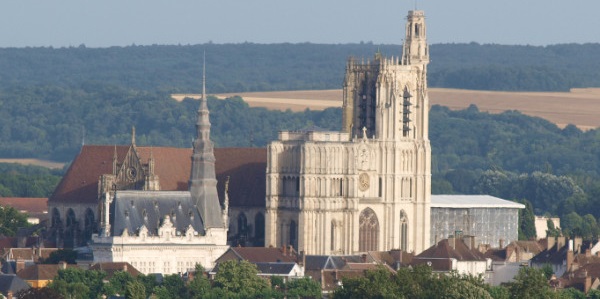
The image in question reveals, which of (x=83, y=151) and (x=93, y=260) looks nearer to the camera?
(x=93, y=260)

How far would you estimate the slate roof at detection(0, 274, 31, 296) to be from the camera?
3777 inches

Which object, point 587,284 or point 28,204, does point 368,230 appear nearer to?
point 587,284

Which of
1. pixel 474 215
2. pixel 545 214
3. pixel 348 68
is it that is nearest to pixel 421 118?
pixel 348 68

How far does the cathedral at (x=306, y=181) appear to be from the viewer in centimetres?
11800

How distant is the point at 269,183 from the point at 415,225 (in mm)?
7968

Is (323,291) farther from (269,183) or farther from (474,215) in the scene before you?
(474,215)

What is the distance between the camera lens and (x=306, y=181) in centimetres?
11894

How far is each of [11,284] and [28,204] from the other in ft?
213

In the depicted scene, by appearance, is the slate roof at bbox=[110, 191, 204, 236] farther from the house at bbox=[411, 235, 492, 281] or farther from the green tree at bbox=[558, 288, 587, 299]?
the green tree at bbox=[558, 288, 587, 299]

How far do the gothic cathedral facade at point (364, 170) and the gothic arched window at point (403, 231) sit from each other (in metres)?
0.04

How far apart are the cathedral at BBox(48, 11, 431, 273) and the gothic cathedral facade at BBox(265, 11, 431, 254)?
0.04 meters

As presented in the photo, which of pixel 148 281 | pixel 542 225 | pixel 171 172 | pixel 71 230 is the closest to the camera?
pixel 148 281

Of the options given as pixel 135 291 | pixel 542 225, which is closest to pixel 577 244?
pixel 542 225

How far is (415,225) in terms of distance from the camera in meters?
124
